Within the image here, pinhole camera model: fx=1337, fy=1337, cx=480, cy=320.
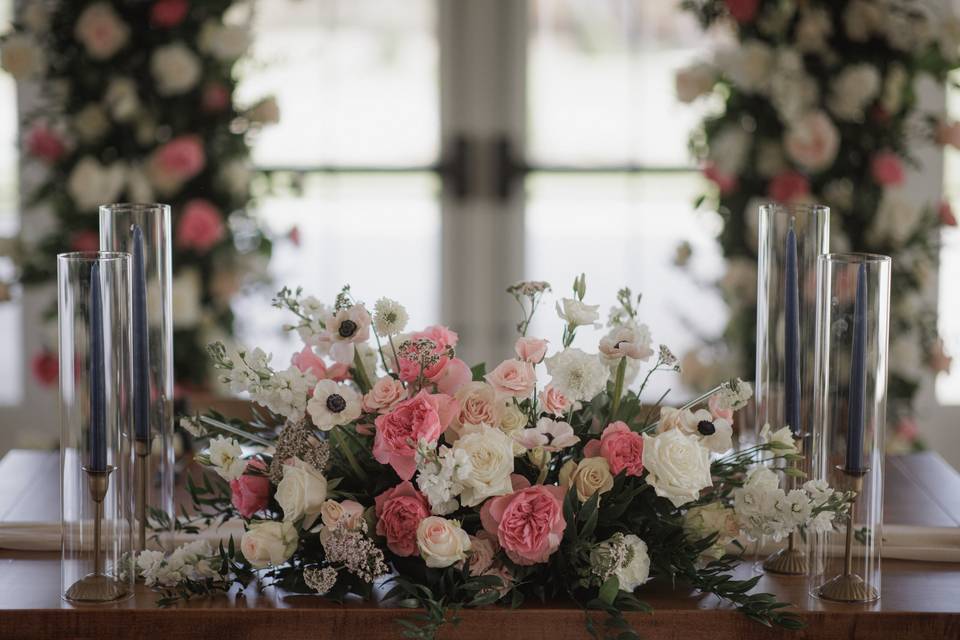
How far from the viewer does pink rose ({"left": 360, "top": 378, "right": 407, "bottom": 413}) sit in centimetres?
140

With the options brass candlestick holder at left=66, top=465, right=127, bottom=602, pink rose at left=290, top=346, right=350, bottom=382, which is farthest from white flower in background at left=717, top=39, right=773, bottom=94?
brass candlestick holder at left=66, top=465, right=127, bottom=602

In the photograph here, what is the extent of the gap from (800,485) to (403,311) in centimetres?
51

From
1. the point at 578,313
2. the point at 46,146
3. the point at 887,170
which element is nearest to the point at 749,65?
the point at 887,170

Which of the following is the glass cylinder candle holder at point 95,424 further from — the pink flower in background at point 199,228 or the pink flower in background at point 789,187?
the pink flower in background at point 789,187

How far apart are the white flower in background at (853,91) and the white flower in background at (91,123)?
178 centimetres

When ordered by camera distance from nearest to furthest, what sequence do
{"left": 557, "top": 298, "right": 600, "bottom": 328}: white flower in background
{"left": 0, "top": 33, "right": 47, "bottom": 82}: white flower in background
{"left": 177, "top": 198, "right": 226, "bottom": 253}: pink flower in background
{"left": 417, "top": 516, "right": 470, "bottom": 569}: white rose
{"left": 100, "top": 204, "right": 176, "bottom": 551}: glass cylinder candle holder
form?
{"left": 417, "top": 516, "right": 470, "bottom": 569}: white rose, {"left": 557, "top": 298, "right": 600, "bottom": 328}: white flower in background, {"left": 100, "top": 204, "right": 176, "bottom": 551}: glass cylinder candle holder, {"left": 0, "top": 33, "right": 47, "bottom": 82}: white flower in background, {"left": 177, "top": 198, "right": 226, "bottom": 253}: pink flower in background

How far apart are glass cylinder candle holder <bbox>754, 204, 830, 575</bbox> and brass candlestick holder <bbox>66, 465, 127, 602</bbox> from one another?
748 millimetres

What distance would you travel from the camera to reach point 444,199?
13.4 feet

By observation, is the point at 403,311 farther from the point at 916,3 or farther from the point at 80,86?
the point at 916,3

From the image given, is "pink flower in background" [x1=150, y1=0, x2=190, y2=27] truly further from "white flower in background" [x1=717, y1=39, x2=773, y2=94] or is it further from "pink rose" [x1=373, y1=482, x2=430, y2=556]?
"pink rose" [x1=373, y1=482, x2=430, y2=556]

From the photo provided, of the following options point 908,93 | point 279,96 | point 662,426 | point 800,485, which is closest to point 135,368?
point 662,426

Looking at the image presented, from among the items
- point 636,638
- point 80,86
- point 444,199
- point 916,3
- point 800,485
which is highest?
point 916,3

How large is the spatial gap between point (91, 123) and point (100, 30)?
0.23m

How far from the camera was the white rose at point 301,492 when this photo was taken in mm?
1374
